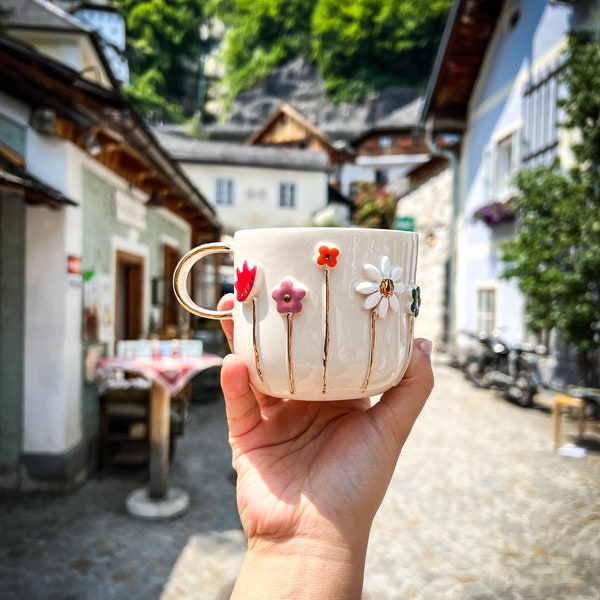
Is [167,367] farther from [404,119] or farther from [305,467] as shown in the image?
[404,119]

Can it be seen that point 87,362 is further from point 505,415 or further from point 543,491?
point 505,415

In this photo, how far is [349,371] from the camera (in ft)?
3.65

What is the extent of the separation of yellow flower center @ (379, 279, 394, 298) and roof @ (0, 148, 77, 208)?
8.38 feet

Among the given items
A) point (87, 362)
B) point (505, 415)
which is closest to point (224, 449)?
point (87, 362)

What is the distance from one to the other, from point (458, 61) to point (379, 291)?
38.8ft

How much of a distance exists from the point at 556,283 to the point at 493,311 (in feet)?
14.2

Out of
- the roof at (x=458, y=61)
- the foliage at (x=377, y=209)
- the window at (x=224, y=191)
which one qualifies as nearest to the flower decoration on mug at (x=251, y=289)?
the roof at (x=458, y=61)

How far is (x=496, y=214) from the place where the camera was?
32.4 feet

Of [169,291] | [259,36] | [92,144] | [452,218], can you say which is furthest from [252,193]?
[259,36]

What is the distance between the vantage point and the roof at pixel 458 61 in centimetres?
1062

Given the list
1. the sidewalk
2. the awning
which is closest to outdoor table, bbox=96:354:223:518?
the sidewalk

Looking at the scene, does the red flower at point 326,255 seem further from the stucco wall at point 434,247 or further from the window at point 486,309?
the stucco wall at point 434,247

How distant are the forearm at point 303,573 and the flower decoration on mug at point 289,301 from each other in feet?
1.17

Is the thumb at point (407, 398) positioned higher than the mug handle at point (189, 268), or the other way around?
the mug handle at point (189, 268)
